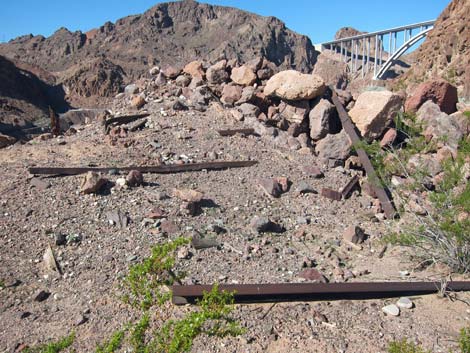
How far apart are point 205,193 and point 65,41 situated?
2506 inches

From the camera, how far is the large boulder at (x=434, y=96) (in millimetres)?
7977

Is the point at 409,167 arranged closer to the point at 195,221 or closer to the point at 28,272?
the point at 195,221

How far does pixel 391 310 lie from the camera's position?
12.2 ft

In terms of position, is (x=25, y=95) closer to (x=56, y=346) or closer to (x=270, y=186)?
(x=270, y=186)

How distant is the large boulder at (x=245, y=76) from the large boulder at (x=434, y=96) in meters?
2.92

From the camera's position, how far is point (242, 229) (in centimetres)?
502

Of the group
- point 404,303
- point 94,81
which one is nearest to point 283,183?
point 404,303

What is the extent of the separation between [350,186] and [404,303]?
265cm

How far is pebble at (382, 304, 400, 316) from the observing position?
3703mm

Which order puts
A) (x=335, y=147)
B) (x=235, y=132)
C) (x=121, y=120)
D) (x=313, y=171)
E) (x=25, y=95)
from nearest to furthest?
(x=313, y=171), (x=335, y=147), (x=235, y=132), (x=121, y=120), (x=25, y=95)

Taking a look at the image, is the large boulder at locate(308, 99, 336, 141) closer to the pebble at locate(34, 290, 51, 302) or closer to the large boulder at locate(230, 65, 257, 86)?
the large boulder at locate(230, 65, 257, 86)

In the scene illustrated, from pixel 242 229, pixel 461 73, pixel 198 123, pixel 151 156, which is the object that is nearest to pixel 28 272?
pixel 242 229

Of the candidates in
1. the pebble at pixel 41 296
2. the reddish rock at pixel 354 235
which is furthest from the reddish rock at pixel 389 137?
the pebble at pixel 41 296

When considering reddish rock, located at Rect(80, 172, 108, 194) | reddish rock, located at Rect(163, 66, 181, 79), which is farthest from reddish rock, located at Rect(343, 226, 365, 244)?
reddish rock, located at Rect(163, 66, 181, 79)
